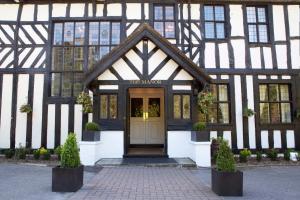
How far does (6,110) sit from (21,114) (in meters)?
0.67

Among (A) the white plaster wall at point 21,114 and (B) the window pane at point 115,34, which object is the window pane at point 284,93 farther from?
→ (A) the white plaster wall at point 21,114

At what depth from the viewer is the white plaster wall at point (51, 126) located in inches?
474

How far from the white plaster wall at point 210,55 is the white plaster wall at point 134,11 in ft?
10.6

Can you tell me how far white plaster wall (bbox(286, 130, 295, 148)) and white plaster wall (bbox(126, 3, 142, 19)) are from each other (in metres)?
8.12

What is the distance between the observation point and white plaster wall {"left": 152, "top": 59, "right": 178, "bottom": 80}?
10.9m

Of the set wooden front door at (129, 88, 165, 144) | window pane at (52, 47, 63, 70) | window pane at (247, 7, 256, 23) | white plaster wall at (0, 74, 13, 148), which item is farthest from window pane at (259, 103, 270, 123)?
white plaster wall at (0, 74, 13, 148)

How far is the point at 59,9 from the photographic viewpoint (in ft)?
41.7

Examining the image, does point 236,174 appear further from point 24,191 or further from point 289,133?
point 289,133

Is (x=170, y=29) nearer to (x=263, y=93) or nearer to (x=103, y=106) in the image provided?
(x=103, y=106)

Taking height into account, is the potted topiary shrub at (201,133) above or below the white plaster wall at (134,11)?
below

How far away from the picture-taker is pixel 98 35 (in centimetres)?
1262

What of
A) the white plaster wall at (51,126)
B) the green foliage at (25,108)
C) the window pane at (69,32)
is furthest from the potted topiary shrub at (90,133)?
the window pane at (69,32)

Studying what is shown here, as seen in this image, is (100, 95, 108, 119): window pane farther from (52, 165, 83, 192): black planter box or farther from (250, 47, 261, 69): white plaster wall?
(250, 47, 261, 69): white plaster wall

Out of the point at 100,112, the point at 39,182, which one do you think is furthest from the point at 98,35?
the point at 39,182
